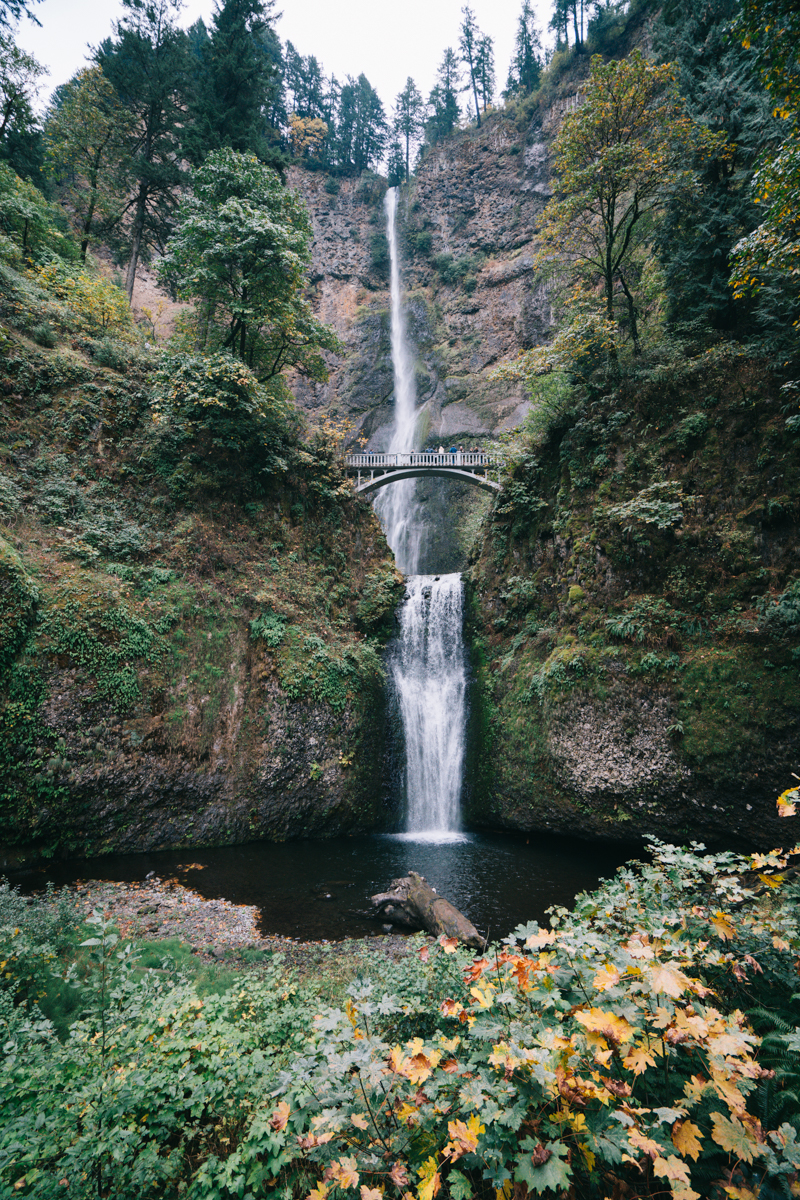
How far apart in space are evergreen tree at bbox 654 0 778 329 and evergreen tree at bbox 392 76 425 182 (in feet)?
133

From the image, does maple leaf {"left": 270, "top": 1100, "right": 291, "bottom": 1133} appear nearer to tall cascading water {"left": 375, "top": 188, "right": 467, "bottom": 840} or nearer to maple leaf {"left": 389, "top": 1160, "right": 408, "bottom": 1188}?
maple leaf {"left": 389, "top": 1160, "right": 408, "bottom": 1188}

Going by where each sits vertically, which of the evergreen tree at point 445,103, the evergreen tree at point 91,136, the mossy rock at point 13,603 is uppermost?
the evergreen tree at point 445,103

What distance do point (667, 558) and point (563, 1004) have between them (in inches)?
383

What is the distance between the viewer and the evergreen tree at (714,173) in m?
9.98

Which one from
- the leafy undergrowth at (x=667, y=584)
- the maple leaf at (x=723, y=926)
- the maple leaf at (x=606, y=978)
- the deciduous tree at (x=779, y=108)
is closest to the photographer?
the maple leaf at (x=606, y=978)

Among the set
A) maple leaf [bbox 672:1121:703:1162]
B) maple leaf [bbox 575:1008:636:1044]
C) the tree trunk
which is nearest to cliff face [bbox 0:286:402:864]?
the tree trunk

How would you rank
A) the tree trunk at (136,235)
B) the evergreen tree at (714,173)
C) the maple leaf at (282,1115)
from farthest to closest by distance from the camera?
the tree trunk at (136,235) < the evergreen tree at (714,173) < the maple leaf at (282,1115)

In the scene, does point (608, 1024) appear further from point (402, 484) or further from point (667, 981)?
point (402, 484)

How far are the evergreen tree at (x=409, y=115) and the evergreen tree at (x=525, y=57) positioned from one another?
848cm

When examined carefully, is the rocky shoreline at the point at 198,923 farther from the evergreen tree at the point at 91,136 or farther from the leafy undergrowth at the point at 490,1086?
the evergreen tree at the point at 91,136

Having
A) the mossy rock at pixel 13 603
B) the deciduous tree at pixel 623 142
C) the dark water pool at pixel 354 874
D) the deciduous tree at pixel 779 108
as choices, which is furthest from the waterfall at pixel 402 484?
the deciduous tree at pixel 779 108

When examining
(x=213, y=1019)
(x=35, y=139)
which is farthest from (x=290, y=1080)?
(x=35, y=139)

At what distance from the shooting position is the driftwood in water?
6.49 metres

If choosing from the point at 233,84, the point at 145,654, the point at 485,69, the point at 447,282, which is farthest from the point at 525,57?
the point at 145,654
